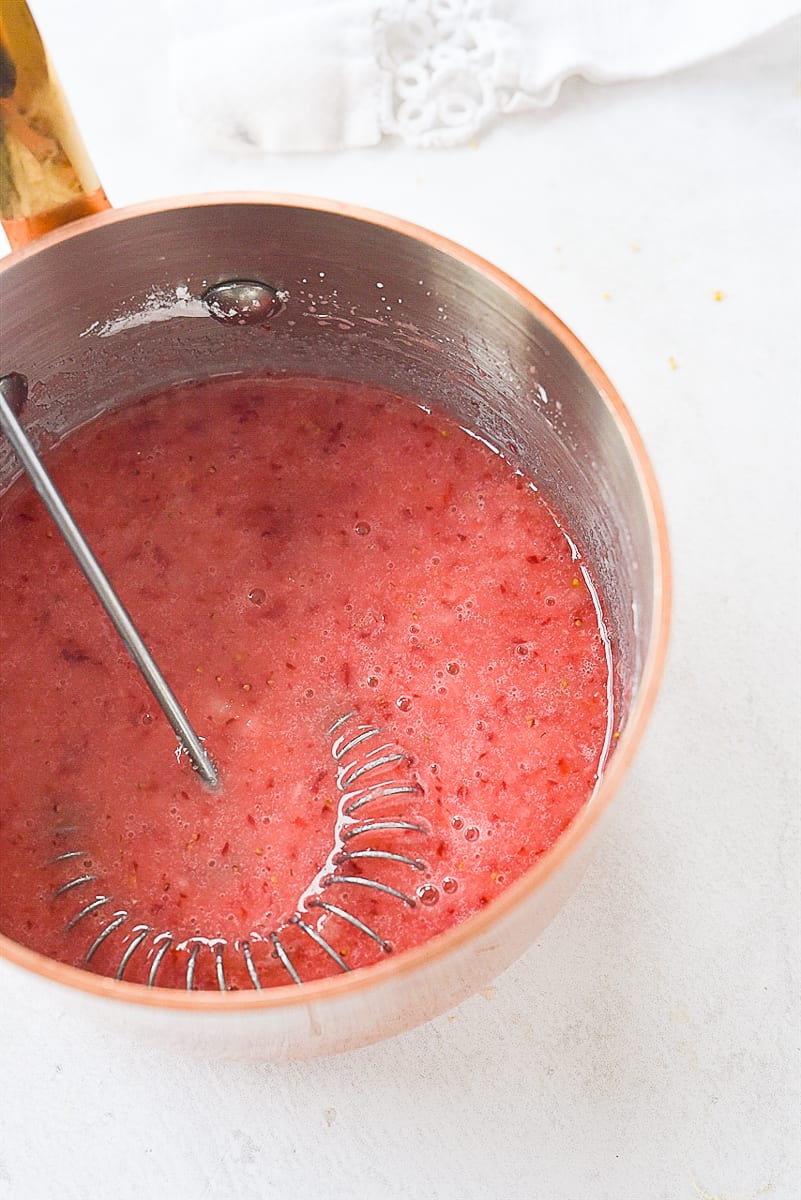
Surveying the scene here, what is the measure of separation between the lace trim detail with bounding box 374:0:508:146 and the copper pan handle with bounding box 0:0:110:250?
397 millimetres

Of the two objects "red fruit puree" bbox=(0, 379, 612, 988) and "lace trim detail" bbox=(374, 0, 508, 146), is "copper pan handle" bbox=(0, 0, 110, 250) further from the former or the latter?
"lace trim detail" bbox=(374, 0, 508, 146)

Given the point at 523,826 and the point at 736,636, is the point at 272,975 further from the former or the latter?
the point at 736,636

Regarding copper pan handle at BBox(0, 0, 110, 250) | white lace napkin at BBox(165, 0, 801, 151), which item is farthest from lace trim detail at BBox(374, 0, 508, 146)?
copper pan handle at BBox(0, 0, 110, 250)

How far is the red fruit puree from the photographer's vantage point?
0.96 metres

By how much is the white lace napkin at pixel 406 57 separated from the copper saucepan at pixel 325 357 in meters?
0.26

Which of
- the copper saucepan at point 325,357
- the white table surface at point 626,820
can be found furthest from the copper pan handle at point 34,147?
the white table surface at point 626,820

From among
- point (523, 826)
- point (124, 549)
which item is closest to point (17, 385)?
point (124, 549)

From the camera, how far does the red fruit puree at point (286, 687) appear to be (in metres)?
0.96

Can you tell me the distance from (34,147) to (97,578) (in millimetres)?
297

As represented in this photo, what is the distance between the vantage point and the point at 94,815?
1.00m

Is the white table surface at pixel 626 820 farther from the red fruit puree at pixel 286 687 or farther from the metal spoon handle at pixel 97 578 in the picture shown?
the metal spoon handle at pixel 97 578

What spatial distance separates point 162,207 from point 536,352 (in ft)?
0.96

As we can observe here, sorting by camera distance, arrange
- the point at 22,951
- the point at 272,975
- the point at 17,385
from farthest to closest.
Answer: the point at 17,385 → the point at 272,975 → the point at 22,951

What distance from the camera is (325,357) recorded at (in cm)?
114
